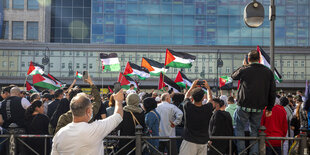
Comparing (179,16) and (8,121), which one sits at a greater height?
(179,16)

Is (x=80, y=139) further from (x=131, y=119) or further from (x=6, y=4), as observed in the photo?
(x=6, y=4)

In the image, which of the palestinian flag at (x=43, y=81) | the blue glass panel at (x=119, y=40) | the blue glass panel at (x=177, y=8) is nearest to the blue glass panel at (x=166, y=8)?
the blue glass panel at (x=177, y=8)

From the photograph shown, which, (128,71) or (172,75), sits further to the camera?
(172,75)

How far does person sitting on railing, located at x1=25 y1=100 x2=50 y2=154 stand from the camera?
25.6 feet

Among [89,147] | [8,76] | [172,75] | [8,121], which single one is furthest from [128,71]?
[8,76]

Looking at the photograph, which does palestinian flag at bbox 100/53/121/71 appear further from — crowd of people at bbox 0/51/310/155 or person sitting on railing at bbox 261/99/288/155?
person sitting on railing at bbox 261/99/288/155

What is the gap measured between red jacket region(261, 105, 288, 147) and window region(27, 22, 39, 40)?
57.6m

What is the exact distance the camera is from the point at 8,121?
8961 millimetres

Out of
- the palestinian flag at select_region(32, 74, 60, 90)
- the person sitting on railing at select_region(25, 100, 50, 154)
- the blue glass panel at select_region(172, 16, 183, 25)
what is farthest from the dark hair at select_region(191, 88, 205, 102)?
the blue glass panel at select_region(172, 16, 183, 25)

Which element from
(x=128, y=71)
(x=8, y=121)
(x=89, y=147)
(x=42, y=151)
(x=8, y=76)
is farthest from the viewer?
(x=8, y=76)

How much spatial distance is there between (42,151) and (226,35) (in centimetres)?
5326

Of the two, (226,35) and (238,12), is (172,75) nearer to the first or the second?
(226,35)

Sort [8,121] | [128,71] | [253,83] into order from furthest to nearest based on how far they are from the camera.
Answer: [128,71]
[8,121]
[253,83]

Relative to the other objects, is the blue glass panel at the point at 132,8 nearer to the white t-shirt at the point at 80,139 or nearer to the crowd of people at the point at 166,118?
the crowd of people at the point at 166,118
